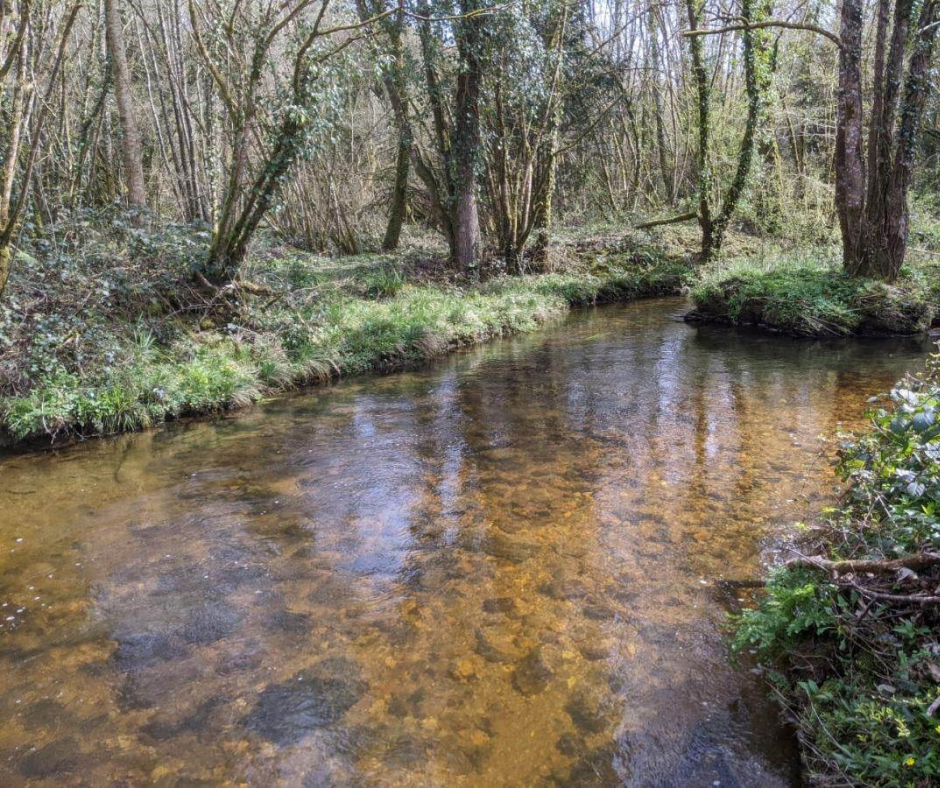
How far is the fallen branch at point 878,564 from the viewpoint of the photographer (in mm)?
2234

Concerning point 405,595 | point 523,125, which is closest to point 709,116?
point 523,125

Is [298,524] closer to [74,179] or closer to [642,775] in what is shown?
[642,775]

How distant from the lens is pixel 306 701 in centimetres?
296

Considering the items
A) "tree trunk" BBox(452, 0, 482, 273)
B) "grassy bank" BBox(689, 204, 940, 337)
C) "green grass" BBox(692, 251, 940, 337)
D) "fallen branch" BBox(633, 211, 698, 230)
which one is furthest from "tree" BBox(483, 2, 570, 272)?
"green grass" BBox(692, 251, 940, 337)

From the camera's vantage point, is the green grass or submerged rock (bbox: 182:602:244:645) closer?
submerged rock (bbox: 182:602:244:645)

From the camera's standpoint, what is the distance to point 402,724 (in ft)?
9.20

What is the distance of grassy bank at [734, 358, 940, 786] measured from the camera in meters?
2.04

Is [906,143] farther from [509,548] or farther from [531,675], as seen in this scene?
[531,675]

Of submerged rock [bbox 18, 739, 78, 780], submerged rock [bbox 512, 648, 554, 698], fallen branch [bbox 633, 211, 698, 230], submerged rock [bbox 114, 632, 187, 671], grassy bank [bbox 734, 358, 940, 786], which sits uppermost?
fallen branch [bbox 633, 211, 698, 230]

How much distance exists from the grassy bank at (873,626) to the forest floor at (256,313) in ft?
22.2

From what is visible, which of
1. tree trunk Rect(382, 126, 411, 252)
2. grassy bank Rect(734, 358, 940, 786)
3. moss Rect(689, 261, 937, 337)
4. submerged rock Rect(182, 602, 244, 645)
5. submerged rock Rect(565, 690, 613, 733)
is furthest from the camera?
tree trunk Rect(382, 126, 411, 252)

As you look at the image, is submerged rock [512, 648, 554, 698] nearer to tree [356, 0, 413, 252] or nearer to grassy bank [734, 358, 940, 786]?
grassy bank [734, 358, 940, 786]

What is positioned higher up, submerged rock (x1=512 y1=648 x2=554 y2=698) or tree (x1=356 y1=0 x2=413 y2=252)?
tree (x1=356 y1=0 x2=413 y2=252)

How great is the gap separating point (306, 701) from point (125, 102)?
33.4ft
